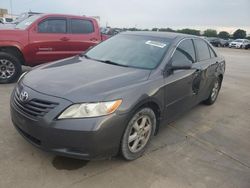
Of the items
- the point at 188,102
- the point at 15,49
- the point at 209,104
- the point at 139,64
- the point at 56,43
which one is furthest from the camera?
the point at 56,43

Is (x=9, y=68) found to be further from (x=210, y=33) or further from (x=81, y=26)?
(x=210, y=33)

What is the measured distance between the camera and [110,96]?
2.78m

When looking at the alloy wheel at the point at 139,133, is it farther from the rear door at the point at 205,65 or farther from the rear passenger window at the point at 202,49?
the rear passenger window at the point at 202,49

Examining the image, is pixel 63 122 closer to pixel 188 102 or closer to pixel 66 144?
pixel 66 144

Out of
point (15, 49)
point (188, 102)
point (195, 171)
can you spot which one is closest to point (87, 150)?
point (195, 171)

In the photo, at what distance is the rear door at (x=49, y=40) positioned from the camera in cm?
667

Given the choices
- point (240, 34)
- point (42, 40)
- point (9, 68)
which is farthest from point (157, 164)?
point (240, 34)

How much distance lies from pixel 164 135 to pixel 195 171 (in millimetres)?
963

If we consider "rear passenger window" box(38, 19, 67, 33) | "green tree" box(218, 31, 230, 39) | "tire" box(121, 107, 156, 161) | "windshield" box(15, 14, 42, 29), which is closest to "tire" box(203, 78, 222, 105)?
"tire" box(121, 107, 156, 161)

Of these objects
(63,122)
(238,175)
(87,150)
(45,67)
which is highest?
(45,67)

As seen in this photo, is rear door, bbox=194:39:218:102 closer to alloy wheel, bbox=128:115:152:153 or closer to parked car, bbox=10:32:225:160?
parked car, bbox=10:32:225:160

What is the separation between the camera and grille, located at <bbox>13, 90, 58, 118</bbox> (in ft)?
8.79

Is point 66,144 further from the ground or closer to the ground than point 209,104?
further from the ground

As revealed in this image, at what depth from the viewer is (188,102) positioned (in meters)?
4.32
